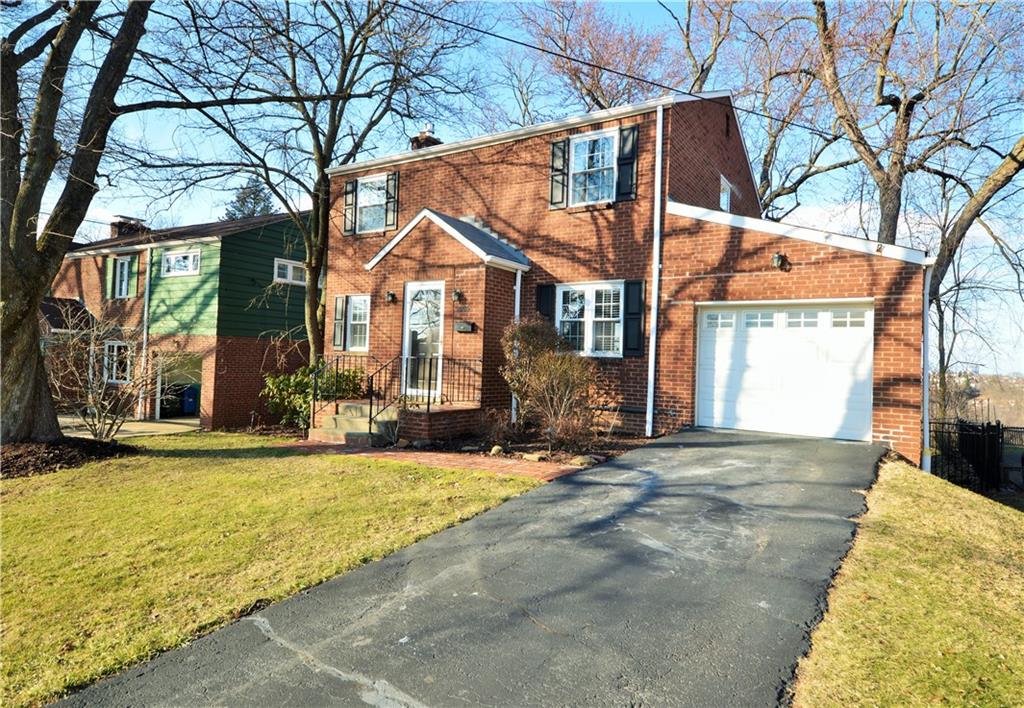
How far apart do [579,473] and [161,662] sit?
5.18 meters

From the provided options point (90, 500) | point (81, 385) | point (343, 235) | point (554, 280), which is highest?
point (343, 235)

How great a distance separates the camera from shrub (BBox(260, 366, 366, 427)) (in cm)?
1305

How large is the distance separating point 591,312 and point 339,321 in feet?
21.8

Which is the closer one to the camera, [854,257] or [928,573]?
[928,573]

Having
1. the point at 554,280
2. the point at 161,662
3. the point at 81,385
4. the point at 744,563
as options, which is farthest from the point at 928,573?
the point at 81,385

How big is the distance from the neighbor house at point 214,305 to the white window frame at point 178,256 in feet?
0.11

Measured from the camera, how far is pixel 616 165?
11508mm

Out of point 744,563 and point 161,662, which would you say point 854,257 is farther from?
point 161,662

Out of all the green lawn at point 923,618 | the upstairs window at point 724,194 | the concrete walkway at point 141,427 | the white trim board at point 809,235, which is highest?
the upstairs window at point 724,194

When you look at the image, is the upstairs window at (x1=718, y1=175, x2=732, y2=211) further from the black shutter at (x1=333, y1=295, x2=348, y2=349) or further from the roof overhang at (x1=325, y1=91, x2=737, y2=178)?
the black shutter at (x1=333, y1=295, x2=348, y2=349)

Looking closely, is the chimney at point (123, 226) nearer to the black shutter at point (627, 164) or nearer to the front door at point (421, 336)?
the front door at point (421, 336)

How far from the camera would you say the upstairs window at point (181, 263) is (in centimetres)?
1816

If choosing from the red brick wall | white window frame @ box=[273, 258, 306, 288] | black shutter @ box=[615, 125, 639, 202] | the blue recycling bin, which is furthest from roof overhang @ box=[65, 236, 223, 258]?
the red brick wall

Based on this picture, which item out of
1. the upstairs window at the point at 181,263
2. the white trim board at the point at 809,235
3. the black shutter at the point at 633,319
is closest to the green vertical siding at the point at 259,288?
the upstairs window at the point at 181,263
